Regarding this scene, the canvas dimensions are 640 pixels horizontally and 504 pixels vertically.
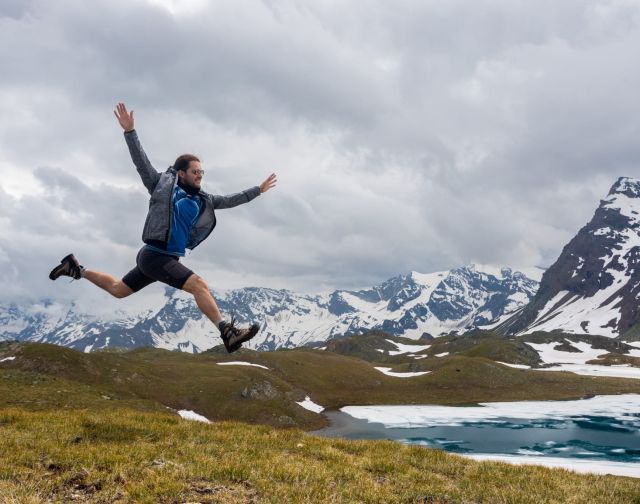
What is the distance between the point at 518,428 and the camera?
73.1 m

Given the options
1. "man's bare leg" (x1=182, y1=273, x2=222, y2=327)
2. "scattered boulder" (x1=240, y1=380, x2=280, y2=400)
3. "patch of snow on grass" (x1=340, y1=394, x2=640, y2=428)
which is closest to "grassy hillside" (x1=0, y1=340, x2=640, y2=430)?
"scattered boulder" (x1=240, y1=380, x2=280, y2=400)

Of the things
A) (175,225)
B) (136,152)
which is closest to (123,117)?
(136,152)

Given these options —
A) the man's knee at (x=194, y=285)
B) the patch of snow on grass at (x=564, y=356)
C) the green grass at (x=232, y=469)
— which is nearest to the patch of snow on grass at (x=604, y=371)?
the patch of snow on grass at (x=564, y=356)

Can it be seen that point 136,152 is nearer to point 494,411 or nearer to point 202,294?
point 202,294

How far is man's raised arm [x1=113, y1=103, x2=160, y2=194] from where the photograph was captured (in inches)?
387

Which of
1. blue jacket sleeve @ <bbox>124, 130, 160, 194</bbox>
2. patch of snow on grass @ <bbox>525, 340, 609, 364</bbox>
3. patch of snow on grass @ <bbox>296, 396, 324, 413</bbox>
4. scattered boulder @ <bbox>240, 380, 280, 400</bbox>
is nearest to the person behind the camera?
blue jacket sleeve @ <bbox>124, 130, 160, 194</bbox>

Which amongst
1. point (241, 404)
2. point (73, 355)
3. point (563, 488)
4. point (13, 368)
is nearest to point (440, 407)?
point (241, 404)

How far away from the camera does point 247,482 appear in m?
8.07

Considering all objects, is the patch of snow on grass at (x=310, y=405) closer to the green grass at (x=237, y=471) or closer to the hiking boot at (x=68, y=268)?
the green grass at (x=237, y=471)

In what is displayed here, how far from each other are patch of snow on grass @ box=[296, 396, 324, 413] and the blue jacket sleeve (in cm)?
8167

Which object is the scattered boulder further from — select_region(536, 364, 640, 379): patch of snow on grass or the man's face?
select_region(536, 364, 640, 379): patch of snow on grass

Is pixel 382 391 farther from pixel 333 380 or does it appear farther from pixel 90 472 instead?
pixel 90 472

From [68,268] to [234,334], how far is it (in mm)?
4974

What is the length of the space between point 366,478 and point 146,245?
6.72 metres
